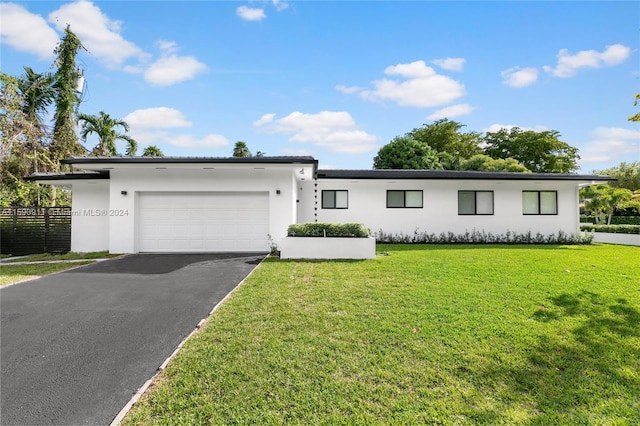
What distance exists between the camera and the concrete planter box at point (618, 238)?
15.0 metres

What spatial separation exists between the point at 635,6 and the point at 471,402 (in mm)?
11960

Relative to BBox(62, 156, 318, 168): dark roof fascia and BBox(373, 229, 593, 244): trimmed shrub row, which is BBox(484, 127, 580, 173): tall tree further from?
BBox(62, 156, 318, 168): dark roof fascia

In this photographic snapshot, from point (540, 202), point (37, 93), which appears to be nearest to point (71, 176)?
point (37, 93)

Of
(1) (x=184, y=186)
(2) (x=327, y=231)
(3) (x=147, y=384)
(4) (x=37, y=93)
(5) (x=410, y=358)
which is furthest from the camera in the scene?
(4) (x=37, y=93)

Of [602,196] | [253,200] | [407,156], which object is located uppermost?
[407,156]

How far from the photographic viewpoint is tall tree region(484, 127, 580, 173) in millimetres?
36406

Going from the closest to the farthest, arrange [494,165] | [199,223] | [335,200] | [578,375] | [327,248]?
[578,375], [327,248], [199,223], [335,200], [494,165]

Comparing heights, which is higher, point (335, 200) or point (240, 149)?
point (240, 149)

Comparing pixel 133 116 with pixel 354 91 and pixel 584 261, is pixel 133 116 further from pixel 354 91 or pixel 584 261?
pixel 584 261

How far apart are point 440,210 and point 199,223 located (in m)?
10.5

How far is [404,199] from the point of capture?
14219mm

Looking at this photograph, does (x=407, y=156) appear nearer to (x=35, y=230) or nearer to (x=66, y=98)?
(x=66, y=98)

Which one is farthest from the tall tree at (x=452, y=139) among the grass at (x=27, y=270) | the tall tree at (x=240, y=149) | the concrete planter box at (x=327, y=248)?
the grass at (x=27, y=270)

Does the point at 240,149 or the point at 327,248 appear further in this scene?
the point at 240,149
